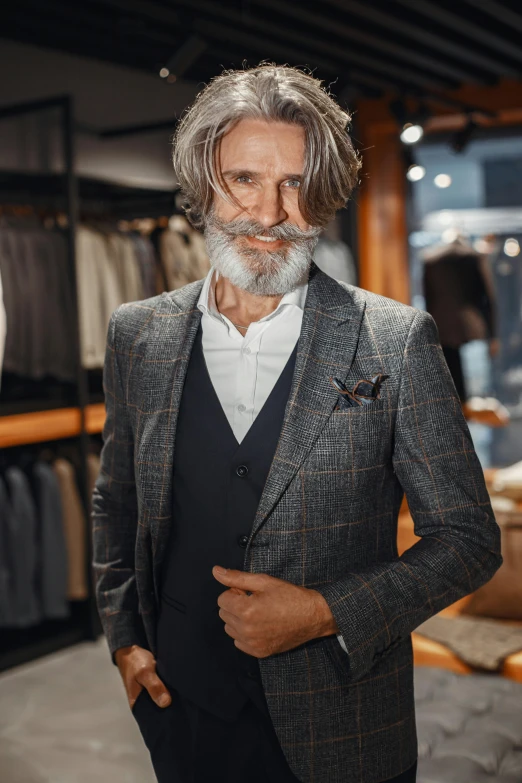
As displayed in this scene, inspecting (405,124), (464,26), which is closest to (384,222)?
(405,124)

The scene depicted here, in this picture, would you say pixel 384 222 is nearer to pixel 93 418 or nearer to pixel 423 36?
pixel 423 36

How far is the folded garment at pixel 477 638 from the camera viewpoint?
9.96ft

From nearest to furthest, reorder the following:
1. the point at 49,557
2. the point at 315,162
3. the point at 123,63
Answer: the point at 315,162, the point at 49,557, the point at 123,63

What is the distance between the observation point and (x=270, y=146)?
4.46 feet

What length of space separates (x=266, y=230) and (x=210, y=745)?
2.75 feet

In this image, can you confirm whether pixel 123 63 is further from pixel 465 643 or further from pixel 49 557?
pixel 465 643

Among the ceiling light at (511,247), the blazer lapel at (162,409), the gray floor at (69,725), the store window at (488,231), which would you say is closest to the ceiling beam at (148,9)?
the blazer lapel at (162,409)

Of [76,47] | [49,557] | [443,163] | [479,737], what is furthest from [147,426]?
[443,163]

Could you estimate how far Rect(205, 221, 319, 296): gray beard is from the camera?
1.39 metres

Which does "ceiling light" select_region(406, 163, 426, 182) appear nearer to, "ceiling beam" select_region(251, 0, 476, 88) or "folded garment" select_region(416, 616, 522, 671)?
"ceiling beam" select_region(251, 0, 476, 88)

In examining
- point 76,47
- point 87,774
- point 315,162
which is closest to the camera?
point 315,162

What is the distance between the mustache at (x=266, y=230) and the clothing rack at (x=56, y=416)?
2.72 meters

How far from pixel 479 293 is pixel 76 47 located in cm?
331

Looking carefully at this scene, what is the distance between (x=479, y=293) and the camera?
6.37 meters
